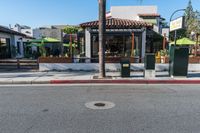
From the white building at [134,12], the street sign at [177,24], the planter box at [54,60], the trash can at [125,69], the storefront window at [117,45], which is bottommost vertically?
the trash can at [125,69]

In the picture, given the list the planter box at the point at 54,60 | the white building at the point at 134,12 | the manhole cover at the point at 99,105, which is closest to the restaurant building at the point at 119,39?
the planter box at the point at 54,60

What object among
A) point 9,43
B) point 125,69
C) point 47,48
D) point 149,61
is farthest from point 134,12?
point 125,69

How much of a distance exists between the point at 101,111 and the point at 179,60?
6854mm

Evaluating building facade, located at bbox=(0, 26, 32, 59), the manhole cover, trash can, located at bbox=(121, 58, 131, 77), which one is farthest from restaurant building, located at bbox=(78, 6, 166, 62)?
building facade, located at bbox=(0, 26, 32, 59)

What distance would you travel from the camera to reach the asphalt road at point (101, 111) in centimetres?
472

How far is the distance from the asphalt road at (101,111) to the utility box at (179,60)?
2521mm

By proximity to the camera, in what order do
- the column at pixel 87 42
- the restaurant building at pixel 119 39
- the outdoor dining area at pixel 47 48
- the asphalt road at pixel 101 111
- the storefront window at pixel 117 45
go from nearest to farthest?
the asphalt road at pixel 101 111, the restaurant building at pixel 119 39, the column at pixel 87 42, the storefront window at pixel 117 45, the outdoor dining area at pixel 47 48

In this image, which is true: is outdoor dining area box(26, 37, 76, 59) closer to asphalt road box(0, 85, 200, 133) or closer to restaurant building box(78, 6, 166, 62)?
restaurant building box(78, 6, 166, 62)

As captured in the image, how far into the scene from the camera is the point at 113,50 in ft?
53.2

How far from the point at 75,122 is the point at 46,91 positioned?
4078 mm

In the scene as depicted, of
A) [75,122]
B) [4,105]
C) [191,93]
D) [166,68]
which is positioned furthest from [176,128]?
[166,68]

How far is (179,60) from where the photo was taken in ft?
36.0

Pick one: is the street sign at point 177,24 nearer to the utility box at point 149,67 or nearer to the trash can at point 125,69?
the utility box at point 149,67

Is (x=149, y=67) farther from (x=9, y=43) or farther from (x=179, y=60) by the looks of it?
(x=9, y=43)
